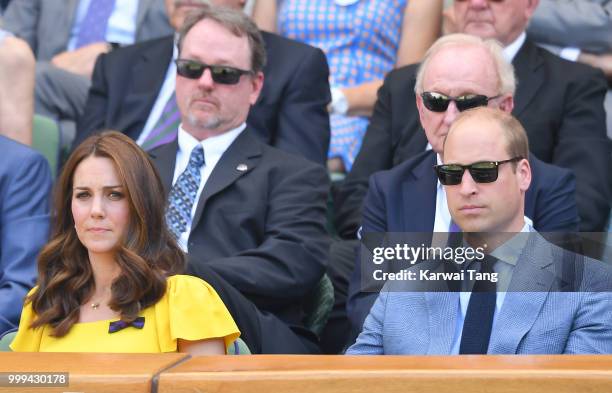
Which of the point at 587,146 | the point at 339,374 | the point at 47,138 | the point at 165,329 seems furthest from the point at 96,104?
the point at 339,374

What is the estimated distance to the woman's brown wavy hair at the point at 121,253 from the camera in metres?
3.13

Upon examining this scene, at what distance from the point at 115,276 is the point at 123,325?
0.60ft

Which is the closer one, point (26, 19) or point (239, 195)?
point (239, 195)

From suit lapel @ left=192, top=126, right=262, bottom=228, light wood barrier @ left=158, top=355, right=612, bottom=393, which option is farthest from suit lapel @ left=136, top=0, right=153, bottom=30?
light wood barrier @ left=158, top=355, right=612, bottom=393

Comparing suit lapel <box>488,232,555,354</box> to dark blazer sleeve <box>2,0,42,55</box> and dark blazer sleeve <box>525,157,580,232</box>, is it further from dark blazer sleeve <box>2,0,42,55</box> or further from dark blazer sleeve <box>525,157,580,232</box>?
dark blazer sleeve <box>2,0,42,55</box>

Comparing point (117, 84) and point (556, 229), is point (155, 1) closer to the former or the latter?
point (117, 84)

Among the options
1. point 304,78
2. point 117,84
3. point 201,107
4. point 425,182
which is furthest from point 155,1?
point 425,182

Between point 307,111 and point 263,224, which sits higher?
point 307,111

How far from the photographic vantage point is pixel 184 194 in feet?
14.2

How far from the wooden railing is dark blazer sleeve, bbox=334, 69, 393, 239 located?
7.90 ft

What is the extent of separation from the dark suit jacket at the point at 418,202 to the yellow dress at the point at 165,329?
0.70m

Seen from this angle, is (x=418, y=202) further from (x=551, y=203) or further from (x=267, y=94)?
(x=267, y=94)

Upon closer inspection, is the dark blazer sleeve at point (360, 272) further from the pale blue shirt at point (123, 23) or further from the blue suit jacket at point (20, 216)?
the pale blue shirt at point (123, 23)

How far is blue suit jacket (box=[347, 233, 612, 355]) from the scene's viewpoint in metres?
2.90
